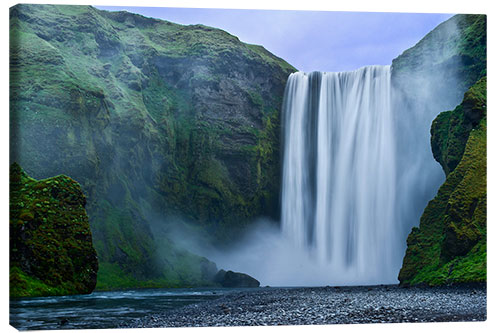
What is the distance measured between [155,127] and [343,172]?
1261 centimetres

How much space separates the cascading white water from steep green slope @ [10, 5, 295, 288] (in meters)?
1.92

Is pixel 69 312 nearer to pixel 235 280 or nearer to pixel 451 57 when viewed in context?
pixel 451 57

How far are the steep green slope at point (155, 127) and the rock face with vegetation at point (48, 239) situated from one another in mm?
5488

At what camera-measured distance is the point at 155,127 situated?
111 feet

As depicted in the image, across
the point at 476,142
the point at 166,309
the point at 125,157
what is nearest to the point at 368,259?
the point at 476,142

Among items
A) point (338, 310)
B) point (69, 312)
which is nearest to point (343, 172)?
point (338, 310)

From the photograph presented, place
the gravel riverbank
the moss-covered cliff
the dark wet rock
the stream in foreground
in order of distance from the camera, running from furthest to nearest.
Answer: the dark wet rock < the moss-covered cliff < the gravel riverbank < the stream in foreground

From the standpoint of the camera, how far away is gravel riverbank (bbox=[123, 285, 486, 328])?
39.3 ft

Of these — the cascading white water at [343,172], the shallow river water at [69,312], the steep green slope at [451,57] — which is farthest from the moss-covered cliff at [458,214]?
the shallow river water at [69,312]

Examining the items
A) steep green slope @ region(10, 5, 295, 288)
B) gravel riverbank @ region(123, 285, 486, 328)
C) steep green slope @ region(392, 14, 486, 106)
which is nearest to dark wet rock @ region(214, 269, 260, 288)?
steep green slope @ region(10, 5, 295, 288)

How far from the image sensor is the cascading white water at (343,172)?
23188 millimetres

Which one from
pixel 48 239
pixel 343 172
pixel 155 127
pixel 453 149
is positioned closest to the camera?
pixel 48 239

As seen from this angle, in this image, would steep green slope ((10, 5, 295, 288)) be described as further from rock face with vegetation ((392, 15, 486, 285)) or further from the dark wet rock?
rock face with vegetation ((392, 15, 486, 285))

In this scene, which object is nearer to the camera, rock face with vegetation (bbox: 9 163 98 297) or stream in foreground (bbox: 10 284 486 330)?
stream in foreground (bbox: 10 284 486 330)
